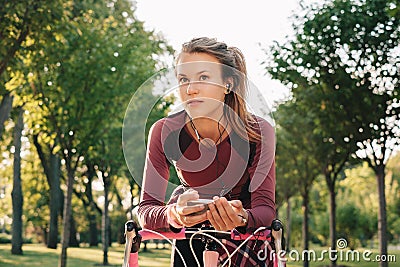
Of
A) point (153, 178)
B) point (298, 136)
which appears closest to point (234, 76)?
point (153, 178)

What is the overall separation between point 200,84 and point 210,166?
0.36 metres

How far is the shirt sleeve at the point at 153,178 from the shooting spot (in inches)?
94.2

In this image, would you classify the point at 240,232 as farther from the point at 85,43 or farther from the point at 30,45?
the point at 85,43

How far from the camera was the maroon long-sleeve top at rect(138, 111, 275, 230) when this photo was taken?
2.40 m

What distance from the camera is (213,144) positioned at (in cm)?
253

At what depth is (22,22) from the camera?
10633 millimetres

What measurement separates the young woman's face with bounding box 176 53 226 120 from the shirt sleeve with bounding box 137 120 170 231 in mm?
216

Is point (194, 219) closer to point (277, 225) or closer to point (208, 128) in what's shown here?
point (277, 225)

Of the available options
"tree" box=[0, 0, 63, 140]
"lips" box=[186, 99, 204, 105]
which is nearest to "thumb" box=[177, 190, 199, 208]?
"lips" box=[186, 99, 204, 105]

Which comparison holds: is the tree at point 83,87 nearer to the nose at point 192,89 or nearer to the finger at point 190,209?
the nose at point 192,89

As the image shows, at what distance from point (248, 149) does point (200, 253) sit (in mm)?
521

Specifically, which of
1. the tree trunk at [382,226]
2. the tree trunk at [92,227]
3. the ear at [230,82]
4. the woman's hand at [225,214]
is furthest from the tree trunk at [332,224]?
the tree trunk at [92,227]

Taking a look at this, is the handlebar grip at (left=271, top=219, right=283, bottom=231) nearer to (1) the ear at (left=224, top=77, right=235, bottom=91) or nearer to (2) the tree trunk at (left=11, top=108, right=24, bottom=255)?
(1) the ear at (left=224, top=77, right=235, bottom=91)

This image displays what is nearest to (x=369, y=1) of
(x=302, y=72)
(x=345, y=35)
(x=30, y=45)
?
(x=345, y=35)
